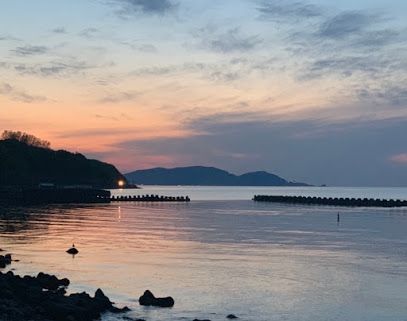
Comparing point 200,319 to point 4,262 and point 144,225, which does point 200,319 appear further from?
point 144,225

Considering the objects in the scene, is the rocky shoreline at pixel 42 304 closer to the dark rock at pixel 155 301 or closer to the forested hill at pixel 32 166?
the dark rock at pixel 155 301

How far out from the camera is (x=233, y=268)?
122 feet

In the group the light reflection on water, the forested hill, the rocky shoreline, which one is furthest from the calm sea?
the forested hill

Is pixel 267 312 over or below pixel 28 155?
below

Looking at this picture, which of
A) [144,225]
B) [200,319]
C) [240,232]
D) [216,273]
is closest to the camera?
[200,319]

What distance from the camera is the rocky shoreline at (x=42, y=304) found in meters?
21.7

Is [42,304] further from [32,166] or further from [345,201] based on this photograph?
[32,166]

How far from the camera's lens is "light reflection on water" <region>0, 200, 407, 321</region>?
88.8 feet

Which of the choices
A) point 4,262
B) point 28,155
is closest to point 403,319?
point 4,262

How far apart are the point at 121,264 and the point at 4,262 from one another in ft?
23.0

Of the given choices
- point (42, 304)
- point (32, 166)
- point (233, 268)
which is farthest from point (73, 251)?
point (32, 166)

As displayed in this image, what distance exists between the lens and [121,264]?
1500 inches

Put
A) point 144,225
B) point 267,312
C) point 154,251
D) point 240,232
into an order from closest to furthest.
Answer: point 267,312 < point 154,251 < point 240,232 < point 144,225

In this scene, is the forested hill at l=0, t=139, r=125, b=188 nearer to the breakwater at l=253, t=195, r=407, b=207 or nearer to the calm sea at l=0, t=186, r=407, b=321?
the breakwater at l=253, t=195, r=407, b=207
